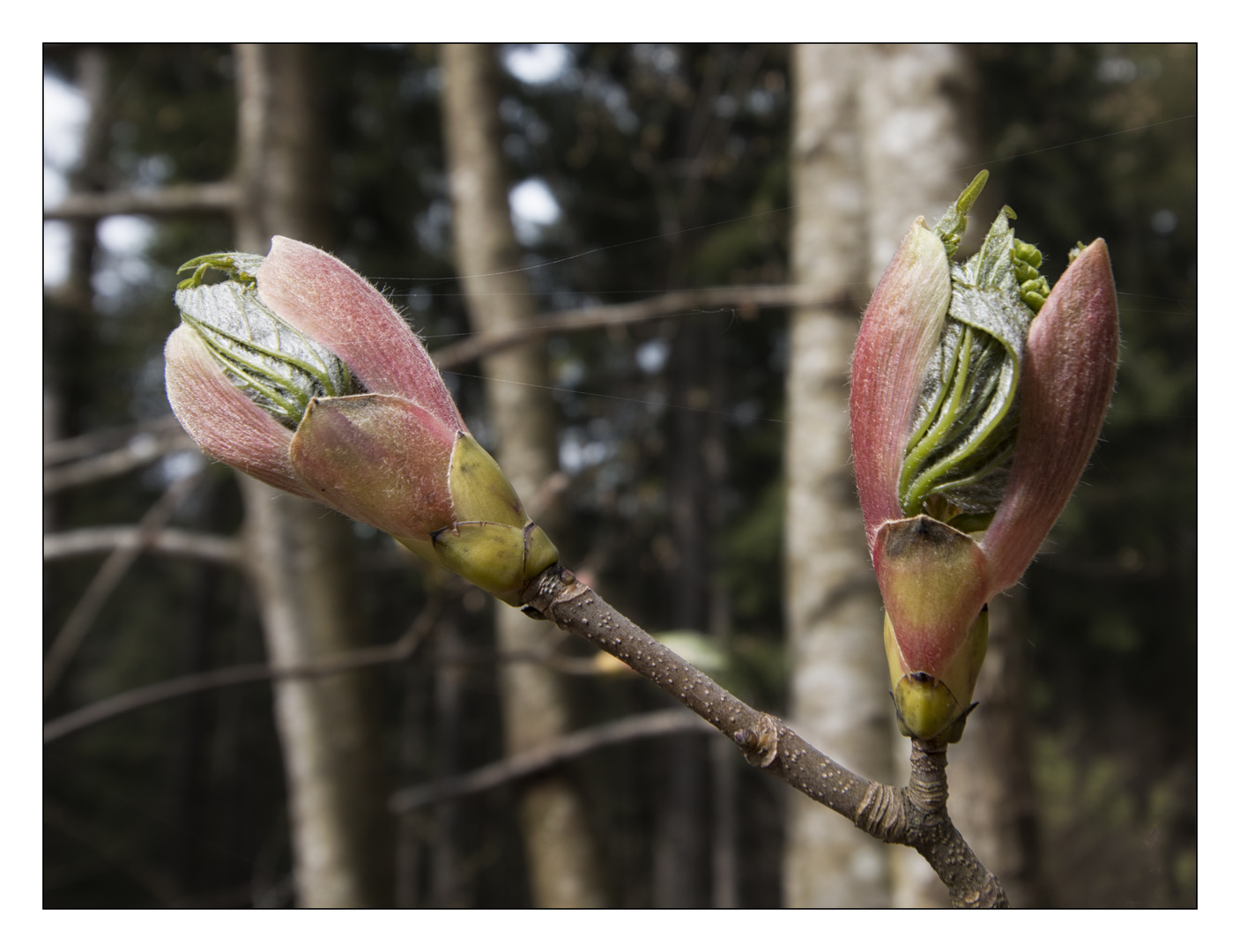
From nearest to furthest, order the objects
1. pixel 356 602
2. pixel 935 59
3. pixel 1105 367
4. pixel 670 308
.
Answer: pixel 1105 367 < pixel 935 59 < pixel 670 308 < pixel 356 602

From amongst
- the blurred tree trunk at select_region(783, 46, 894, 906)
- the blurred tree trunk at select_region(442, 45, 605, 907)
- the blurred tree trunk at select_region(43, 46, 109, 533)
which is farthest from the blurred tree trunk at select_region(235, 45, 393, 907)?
the blurred tree trunk at select_region(43, 46, 109, 533)

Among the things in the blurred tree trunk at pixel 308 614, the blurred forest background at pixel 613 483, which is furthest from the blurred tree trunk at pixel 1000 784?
the blurred tree trunk at pixel 308 614

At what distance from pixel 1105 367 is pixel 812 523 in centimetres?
119

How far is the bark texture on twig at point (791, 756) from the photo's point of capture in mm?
254

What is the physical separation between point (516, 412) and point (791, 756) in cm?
161

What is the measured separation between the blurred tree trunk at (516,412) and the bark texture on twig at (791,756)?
1.27m

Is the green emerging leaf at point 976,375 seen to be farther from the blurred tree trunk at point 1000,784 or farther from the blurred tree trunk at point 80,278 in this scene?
the blurred tree trunk at point 80,278

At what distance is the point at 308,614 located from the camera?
1.63 meters

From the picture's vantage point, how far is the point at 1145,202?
334 centimetres

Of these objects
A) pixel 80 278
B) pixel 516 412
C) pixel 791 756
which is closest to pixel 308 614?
pixel 516 412

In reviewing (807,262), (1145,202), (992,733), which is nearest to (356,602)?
(807,262)

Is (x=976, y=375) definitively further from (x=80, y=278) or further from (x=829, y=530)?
(x=80, y=278)
